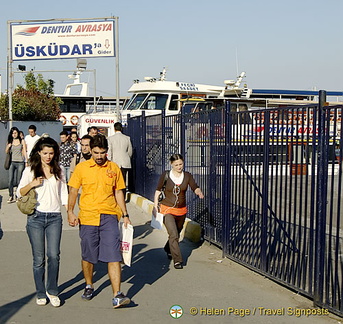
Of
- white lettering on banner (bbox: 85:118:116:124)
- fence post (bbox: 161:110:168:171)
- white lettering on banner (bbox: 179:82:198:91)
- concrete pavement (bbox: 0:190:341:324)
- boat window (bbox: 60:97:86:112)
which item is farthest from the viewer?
boat window (bbox: 60:97:86:112)

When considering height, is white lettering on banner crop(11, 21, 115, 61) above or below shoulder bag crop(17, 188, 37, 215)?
above

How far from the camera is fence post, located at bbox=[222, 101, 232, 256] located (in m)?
7.53

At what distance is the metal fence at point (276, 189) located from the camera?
209 inches

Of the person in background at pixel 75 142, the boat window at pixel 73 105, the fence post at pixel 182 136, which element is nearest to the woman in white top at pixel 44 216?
the fence post at pixel 182 136

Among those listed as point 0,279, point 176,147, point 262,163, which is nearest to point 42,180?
point 0,279

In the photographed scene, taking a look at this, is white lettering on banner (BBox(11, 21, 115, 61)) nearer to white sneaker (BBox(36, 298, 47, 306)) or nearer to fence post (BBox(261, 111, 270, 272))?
fence post (BBox(261, 111, 270, 272))

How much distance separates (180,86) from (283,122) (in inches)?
668

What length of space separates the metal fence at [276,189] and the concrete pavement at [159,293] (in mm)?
245

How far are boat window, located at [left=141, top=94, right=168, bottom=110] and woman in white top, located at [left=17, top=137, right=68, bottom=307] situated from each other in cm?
1666

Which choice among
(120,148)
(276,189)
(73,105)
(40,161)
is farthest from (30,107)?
(276,189)

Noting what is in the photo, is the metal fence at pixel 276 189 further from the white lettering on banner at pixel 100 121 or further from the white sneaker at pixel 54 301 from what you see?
the white lettering on banner at pixel 100 121

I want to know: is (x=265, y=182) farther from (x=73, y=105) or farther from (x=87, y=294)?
(x=73, y=105)

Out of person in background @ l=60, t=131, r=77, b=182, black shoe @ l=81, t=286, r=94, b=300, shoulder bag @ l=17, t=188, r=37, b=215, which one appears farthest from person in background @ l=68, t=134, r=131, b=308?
person in background @ l=60, t=131, r=77, b=182

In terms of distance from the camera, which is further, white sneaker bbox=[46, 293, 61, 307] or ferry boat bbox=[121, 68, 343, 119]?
ferry boat bbox=[121, 68, 343, 119]
